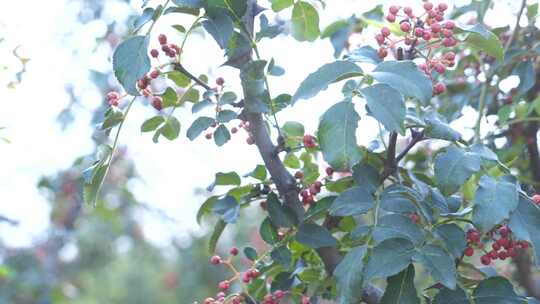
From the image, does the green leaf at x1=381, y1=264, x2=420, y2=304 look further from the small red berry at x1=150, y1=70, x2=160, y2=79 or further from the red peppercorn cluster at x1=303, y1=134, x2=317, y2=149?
the small red berry at x1=150, y1=70, x2=160, y2=79

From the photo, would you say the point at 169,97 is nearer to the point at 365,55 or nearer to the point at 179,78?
the point at 179,78

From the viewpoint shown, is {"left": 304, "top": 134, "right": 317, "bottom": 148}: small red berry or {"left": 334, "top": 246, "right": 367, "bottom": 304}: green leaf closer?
{"left": 334, "top": 246, "right": 367, "bottom": 304}: green leaf

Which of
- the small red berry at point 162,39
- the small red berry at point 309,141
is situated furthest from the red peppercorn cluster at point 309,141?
the small red berry at point 162,39

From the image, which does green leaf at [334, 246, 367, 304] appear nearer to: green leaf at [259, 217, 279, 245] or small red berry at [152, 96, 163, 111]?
green leaf at [259, 217, 279, 245]

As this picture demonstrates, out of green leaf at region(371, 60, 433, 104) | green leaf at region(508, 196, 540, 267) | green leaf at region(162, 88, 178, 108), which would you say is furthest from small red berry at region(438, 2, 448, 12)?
green leaf at region(162, 88, 178, 108)

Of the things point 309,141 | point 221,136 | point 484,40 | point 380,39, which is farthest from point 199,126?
point 484,40

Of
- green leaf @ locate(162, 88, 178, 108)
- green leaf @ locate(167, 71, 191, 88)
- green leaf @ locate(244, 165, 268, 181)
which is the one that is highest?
green leaf @ locate(167, 71, 191, 88)

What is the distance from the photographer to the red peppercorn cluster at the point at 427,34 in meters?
0.81

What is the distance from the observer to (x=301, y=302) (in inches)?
38.0

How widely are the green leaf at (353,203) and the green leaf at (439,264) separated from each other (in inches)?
3.5

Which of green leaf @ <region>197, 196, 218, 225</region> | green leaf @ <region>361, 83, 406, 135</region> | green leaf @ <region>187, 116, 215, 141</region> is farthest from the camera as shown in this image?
green leaf @ <region>197, 196, 218, 225</region>

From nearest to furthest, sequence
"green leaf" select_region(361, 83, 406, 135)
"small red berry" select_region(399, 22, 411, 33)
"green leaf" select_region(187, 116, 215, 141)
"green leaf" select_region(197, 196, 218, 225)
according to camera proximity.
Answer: "green leaf" select_region(361, 83, 406, 135), "small red berry" select_region(399, 22, 411, 33), "green leaf" select_region(187, 116, 215, 141), "green leaf" select_region(197, 196, 218, 225)

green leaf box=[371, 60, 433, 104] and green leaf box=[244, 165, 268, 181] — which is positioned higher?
green leaf box=[371, 60, 433, 104]

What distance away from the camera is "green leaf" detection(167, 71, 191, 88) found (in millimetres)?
913
